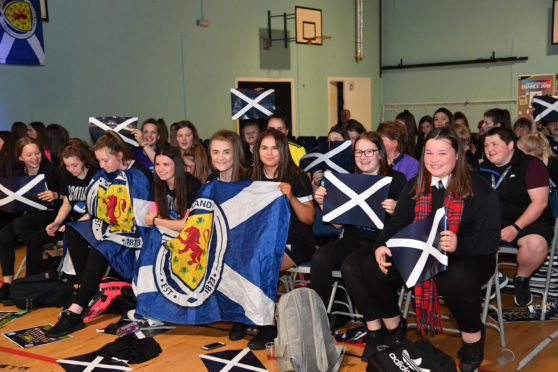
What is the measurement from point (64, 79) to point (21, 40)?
3.09 ft

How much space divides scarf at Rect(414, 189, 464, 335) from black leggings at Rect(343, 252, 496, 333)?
0.13 meters

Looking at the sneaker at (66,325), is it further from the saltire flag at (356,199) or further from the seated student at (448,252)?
the seated student at (448,252)

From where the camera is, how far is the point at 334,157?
15.8 feet

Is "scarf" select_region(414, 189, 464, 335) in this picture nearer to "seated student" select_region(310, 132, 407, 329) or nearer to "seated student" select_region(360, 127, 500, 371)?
"seated student" select_region(360, 127, 500, 371)

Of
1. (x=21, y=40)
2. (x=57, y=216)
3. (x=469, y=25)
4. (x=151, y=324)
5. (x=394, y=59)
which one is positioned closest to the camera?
(x=151, y=324)

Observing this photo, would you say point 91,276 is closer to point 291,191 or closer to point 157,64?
point 291,191

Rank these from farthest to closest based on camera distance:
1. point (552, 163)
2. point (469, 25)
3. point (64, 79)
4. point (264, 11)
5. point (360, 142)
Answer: point (469, 25) < point (264, 11) < point (64, 79) < point (552, 163) < point (360, 142)

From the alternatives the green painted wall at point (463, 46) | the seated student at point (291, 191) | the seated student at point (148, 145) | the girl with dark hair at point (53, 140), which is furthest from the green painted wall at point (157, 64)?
the seated student at point (291, 191)

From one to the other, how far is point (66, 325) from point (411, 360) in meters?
2.71

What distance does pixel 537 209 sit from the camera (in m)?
4.16

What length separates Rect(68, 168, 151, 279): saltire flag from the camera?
4.55 m

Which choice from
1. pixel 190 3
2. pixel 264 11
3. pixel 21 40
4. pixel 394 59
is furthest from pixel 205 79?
pixel 394 59

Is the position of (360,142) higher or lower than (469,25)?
lower

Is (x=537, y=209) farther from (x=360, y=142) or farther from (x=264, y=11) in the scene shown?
(x=264, y=11)
